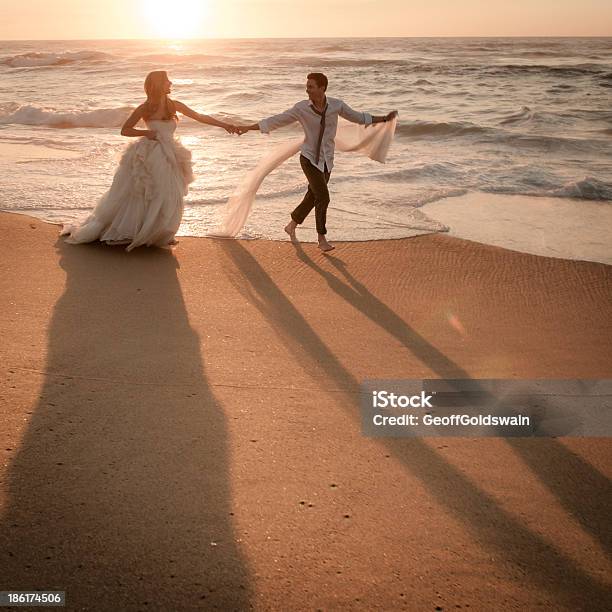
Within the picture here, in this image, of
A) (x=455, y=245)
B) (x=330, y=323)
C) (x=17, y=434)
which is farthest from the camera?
(x=455, y=245)

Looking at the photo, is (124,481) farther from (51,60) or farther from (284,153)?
(51,60)

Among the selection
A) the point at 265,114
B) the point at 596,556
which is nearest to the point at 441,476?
the point at 596,556

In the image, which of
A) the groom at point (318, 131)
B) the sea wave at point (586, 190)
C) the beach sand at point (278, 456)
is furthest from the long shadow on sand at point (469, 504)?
the sea wave at point (586, 190)

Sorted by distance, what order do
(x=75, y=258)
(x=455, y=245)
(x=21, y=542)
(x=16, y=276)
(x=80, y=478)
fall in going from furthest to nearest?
1. (x=455, y=245)
2. (x=75, y=258)
3. (x=16, y=276)
4. (x=80, y=478)
5. (x=21, y=542)

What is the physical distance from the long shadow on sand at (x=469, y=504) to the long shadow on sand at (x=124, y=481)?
83 cm

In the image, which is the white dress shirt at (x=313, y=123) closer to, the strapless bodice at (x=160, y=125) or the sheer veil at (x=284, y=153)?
the sheer veil at (x=284, y=153)

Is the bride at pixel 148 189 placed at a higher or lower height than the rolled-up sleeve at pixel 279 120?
lower

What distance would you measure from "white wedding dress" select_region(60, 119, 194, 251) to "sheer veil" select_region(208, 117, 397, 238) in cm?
85

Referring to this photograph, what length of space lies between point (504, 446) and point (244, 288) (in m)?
3.08

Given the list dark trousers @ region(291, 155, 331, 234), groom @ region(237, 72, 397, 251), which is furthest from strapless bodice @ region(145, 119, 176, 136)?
dark trousers @ region(291, 155, 331, 234)

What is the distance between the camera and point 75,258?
22.0 feet

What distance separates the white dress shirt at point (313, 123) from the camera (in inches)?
289

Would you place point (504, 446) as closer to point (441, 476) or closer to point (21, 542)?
point (441, 476)

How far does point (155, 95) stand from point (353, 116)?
222cm
